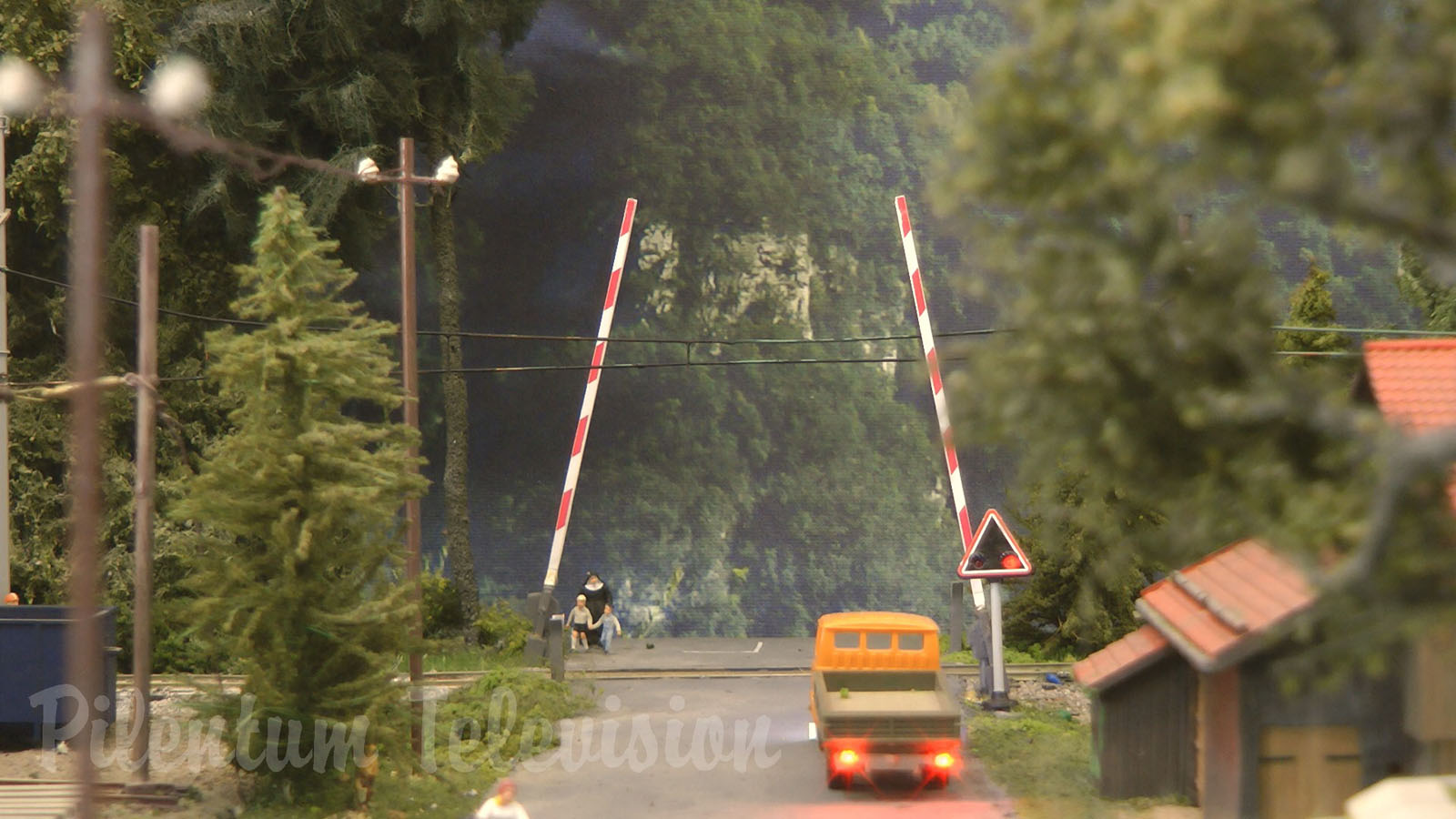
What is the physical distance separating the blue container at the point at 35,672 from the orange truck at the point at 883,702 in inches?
350

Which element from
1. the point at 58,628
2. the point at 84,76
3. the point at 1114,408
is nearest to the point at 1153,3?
the point at 1114,408

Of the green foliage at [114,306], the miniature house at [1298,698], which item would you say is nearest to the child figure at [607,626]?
the green foliage at [114,306]

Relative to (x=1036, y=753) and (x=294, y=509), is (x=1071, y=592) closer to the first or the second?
(x=1036, y=753)

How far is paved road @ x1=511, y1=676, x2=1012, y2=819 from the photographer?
559 inches

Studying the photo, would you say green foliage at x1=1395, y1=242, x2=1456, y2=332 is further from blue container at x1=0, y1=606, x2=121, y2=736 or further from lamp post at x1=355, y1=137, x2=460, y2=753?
blue container at x1=0, y1=606, x2=121, y2=736

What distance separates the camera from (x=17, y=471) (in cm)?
2389

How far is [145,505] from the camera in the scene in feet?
48.9

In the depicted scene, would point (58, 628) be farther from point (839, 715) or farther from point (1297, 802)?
point (1297, 802)

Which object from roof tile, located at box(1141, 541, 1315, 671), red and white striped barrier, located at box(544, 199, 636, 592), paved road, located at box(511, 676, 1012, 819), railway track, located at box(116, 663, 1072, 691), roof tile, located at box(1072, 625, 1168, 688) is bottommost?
paved road, located at box(511, 676, 1012, 819)

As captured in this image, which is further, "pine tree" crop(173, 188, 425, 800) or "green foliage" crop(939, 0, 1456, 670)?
"pine tree" crop(173, 188, 425, 800)

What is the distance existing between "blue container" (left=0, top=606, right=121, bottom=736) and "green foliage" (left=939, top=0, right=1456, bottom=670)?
13797mm

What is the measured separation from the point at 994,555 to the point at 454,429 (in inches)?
424

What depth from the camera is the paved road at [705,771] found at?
1420 centimetres

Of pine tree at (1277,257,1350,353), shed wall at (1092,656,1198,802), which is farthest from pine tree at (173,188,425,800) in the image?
pine tree at (1277,257,1350,353)
